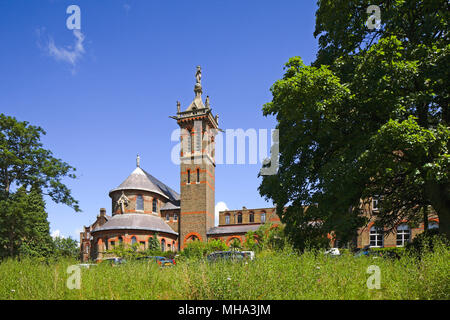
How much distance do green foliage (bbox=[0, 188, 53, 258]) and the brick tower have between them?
729 inches

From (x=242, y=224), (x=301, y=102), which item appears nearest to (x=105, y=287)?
(x=301, y=102)

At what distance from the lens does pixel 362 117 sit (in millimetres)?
13742

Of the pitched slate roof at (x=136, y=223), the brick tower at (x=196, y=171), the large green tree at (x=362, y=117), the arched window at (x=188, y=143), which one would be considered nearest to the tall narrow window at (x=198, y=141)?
the brick tower at (x=196, y=171)

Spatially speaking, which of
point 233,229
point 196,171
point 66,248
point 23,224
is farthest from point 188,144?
point 23,224

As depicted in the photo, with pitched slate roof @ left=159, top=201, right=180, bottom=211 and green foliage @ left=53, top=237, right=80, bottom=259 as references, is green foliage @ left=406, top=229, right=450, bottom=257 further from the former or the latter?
pitched slate roof @ left=159, top=201, right=180, bottom=211

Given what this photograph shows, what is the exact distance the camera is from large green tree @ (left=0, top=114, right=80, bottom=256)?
87.4 feet

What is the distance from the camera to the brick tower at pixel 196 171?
147 ft

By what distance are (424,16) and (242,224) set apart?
41163 mm

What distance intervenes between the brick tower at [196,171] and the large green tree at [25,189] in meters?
17.2

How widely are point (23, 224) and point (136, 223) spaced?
51.6 feet

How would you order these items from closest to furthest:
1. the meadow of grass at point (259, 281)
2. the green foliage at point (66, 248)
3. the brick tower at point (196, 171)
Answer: the meadow of grass at point (259, 281) → the green foliage at point (66, 248) → the brick tower at point (196, 171)

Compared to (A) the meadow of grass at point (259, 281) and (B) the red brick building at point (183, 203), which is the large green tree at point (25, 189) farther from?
(A) the meadow of grass at point (259, 281)

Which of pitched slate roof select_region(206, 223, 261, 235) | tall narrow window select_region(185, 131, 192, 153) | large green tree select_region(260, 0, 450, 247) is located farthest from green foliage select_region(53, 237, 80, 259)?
tall narrow window select_region(185, 131, 192, 153)
